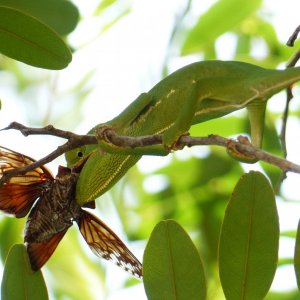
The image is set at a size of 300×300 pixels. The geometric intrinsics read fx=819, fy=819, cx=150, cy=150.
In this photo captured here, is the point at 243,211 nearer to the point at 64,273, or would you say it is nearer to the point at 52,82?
the point at 64,273

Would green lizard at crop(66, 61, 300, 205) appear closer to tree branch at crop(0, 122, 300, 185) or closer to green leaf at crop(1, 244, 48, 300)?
tree branch at crop(0, 122, 300, 185)

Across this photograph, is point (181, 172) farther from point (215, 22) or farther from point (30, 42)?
point (30, 42)

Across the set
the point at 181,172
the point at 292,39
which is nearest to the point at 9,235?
the point at 181,172

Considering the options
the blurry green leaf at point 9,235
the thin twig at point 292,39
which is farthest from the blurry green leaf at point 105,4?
the thin twig at point 292,39

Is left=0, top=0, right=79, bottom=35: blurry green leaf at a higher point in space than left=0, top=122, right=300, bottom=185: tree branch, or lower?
higher

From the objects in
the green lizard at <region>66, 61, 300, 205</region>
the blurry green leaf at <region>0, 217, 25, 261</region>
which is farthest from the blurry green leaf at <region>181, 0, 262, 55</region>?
the green lizard at <region>66, 61, 300, 205</region>

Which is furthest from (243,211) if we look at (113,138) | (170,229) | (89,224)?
(89,224)

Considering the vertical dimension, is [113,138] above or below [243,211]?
above
